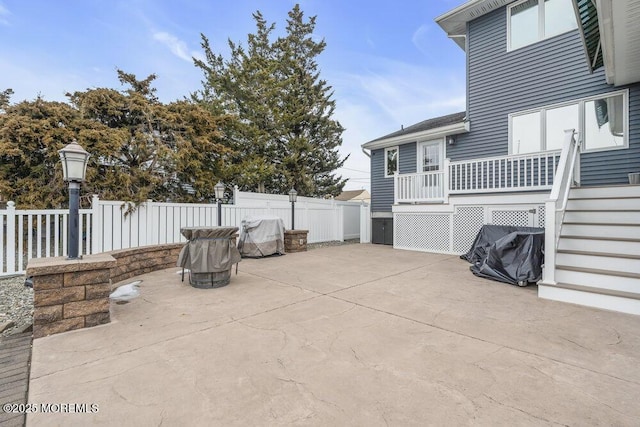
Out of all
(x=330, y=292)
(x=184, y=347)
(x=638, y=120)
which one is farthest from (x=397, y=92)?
(x=184, y=347)

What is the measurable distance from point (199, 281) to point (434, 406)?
3.73 meters

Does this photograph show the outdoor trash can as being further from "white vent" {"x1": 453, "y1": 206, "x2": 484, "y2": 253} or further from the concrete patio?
"white vent" {"x1": 453, "y1": 206, "x2": 484, "y2": 253}

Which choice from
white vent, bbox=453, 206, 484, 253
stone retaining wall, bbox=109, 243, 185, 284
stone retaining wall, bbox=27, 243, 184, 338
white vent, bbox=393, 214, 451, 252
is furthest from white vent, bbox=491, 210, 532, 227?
stone retaining wall, bbox=27, 243, 184, 338

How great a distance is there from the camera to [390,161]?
11.3 metres

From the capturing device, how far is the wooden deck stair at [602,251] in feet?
12.0

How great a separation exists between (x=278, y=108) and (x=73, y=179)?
11.3 m

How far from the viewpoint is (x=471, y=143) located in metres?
9.02

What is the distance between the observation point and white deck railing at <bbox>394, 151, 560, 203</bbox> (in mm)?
6879

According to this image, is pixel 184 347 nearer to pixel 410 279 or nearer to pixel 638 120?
pixel 410 279

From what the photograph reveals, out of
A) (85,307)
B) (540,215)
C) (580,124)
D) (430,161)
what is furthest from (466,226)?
(85,307)

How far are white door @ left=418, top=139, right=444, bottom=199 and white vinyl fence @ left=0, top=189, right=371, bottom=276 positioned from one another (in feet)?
12.4

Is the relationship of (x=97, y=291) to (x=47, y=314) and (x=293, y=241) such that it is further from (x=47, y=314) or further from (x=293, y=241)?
(x=293, y=241)

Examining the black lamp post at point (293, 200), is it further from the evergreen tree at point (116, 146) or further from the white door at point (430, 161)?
the white door at point (430, 161)

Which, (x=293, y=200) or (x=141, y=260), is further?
(x=293, y=200)
